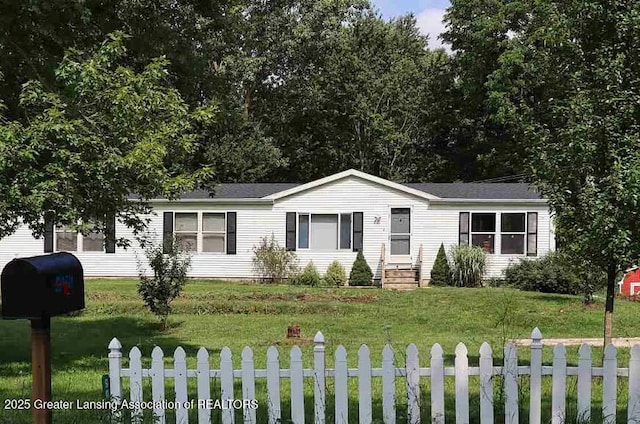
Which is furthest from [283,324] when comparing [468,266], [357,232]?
[468,266]

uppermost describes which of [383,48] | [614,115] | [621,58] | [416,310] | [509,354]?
[383,48]

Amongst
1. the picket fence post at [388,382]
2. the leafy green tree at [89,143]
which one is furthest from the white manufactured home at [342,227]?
the picket fence post at [388,382]

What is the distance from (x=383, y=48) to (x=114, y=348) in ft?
117

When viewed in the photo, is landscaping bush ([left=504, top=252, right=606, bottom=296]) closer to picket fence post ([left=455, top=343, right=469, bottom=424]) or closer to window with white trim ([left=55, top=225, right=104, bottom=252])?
window with white trim ([left=55, top=225, right=104, bottom=252])

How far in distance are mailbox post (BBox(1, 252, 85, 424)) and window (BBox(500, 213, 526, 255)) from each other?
65.2 ft

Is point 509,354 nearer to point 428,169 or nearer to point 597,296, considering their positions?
point 597,296

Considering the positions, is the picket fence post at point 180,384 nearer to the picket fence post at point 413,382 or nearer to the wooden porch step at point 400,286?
the picket fence post at point 413,382

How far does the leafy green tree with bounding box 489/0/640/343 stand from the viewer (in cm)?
611

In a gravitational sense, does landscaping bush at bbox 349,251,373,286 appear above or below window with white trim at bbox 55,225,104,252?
below

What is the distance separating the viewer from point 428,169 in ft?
125

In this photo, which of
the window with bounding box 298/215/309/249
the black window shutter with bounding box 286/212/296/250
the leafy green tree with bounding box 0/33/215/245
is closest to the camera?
the leafy green tree with bounding box 0/33/215/245

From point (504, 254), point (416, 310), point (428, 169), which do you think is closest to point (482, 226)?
point (504, 254)

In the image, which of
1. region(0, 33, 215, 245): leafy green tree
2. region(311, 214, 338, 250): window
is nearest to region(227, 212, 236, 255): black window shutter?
region(311, 214, 338, 250): window

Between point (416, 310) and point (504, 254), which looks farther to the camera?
point (504, 254)
